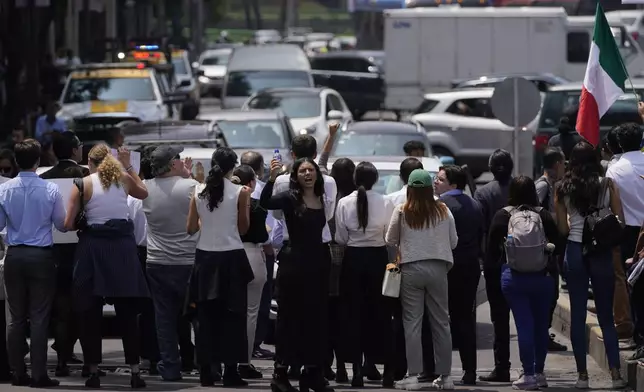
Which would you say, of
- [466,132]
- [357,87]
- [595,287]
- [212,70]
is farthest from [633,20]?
[595,287]

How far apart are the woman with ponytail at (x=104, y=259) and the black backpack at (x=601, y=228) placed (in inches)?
124

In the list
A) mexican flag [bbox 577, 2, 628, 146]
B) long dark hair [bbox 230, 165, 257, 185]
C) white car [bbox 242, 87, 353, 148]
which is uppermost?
mexican flag [bbox 577, 2, 628, 146]

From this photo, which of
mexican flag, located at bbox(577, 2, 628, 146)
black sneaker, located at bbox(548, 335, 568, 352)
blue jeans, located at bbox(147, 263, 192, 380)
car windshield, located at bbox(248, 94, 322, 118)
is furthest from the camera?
car windshield, located at bbox(248, 94, 322, 118)

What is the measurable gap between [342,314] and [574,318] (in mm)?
1679

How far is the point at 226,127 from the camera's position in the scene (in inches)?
A: 832

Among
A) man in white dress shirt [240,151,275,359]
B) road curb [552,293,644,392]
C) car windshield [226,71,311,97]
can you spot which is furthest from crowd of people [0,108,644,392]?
car windshield [226,71,311,97]

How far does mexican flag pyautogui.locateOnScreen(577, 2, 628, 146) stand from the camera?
40.7 feet

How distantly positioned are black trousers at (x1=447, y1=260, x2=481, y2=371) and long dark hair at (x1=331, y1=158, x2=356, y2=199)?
3.19 feet

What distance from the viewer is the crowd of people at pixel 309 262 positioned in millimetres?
10445

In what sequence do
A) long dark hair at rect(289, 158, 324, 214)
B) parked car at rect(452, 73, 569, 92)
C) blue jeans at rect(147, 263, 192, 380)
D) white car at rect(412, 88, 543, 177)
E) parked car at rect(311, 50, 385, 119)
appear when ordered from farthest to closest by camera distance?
parked car at rect(311, 50, 385, 119) → parked car at rect(452, 73, 569, 92) → white car at rect(412, 88, 543, 177) → blue jeans at rect(147, 263, 192, 380) → long dark hair at rect(289, 158, 324, 214)

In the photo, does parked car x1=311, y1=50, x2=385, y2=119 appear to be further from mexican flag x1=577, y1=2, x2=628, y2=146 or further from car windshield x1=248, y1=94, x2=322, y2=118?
mexican flag x1=577, y1=2, x2=628, y2=146

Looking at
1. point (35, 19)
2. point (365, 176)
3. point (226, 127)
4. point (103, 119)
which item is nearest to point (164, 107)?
point (103, 119)

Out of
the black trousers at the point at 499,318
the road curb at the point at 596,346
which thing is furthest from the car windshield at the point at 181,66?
the black trousers at the point at 499,318

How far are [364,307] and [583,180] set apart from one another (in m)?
1.81
